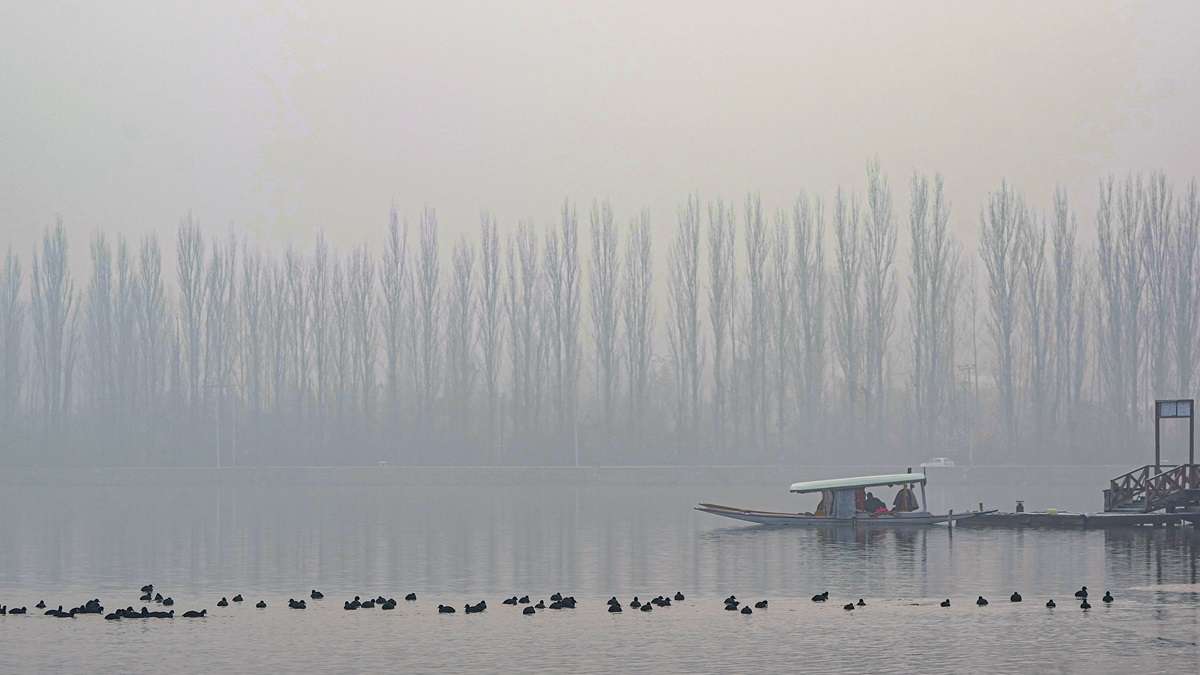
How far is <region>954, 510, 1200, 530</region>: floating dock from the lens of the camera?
53.4m

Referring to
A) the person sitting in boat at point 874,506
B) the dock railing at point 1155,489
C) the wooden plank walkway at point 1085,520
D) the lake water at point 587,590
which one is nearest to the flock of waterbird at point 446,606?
the lake water at point 587,590

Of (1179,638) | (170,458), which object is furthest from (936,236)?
(1179,638)

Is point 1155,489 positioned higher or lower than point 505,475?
higher

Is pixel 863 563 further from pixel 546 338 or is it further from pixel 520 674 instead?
pixel 546 338

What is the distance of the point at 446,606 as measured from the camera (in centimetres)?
3212

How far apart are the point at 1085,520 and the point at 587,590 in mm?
24258

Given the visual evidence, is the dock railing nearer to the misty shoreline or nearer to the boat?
the boat

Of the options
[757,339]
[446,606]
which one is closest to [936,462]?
[757,339]

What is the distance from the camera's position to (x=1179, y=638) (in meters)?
27.7

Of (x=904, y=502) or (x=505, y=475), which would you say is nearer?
(x=904, y=502)

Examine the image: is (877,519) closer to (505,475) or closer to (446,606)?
(446,606)

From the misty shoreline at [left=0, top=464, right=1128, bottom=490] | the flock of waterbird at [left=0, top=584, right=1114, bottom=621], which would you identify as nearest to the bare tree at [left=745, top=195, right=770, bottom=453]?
the misty shoreline at [left=0, top=464, right=1128, bottom=490]

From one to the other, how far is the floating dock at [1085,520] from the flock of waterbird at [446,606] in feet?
69.8

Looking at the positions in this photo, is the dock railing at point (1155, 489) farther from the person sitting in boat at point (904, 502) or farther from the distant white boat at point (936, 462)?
the distant white boat at point (936, 462)
